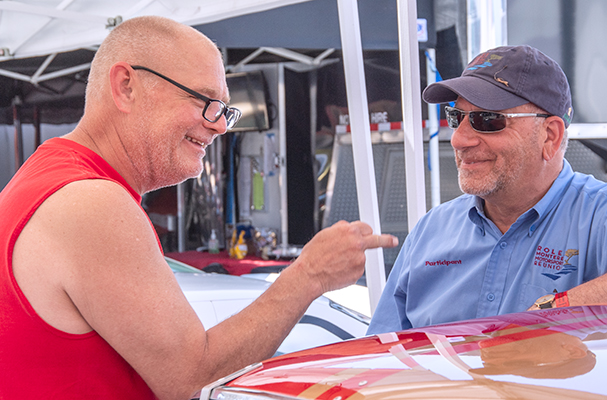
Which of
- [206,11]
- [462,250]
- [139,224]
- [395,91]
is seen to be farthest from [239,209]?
[139,224]

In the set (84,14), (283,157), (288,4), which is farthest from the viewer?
(283,157)

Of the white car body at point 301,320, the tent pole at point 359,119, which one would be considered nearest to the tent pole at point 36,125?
the white car body at point 301,320

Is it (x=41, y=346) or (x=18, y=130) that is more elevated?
(x=18, y=130)

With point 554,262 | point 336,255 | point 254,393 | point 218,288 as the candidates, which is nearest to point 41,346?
point 254,393

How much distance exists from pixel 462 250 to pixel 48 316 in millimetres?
1258

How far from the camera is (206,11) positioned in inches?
170

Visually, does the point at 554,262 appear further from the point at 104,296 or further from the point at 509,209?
the point at 104,296

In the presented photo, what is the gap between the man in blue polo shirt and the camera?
62.0 inches

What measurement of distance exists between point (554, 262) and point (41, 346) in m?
1.34

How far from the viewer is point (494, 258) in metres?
1.68

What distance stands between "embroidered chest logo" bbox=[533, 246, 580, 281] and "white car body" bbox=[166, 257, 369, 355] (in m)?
1.82

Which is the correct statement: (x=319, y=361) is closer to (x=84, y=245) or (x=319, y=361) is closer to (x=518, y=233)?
(x=84, y=245)

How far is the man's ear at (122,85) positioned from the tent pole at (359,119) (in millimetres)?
1636

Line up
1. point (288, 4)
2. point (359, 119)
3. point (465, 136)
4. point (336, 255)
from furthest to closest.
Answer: point (288, 4) → point (359, 119) → point (465, 136) → point (336, 255)
